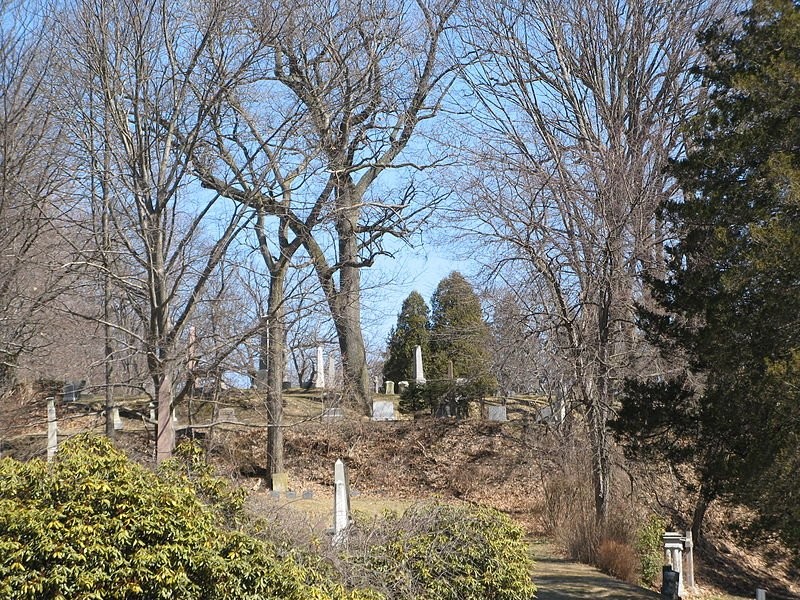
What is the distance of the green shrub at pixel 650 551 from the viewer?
16.4m

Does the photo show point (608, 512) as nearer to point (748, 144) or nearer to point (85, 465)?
point (748, 144)

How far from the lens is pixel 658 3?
20.4 meters

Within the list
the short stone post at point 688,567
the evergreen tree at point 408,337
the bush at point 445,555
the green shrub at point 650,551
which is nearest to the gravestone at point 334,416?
the evergreen tree at point 408,337

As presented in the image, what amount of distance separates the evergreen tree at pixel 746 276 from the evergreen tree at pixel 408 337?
1855 centimetres

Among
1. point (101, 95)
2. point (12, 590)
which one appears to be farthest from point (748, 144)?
→ point (12, 590)

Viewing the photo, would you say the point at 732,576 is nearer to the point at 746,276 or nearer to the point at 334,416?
the point at 334,416

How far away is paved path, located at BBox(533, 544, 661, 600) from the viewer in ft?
44.3

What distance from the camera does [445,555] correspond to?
9438mm

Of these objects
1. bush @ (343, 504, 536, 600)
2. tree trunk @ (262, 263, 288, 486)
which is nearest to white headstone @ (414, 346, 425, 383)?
tree trunk @ (262, 263, 288, 486)

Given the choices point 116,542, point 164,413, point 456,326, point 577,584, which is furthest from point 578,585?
point 456,326

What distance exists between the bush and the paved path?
332 cm

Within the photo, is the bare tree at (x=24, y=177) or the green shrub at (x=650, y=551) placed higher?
the bare tree at (x=24, y=177)

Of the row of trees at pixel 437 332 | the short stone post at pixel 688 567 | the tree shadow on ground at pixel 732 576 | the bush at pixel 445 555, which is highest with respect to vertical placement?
the row of trees at pixel 437 332

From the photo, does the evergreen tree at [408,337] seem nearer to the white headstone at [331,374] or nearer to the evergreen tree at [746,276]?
the white headstone at [331,374]
